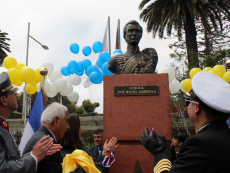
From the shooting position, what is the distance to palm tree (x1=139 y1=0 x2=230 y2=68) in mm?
12076

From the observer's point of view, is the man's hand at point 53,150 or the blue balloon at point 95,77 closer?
the man's hand at point 53,150

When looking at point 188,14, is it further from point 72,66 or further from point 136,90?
point 136,90

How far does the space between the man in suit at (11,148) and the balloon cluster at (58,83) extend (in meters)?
6.79

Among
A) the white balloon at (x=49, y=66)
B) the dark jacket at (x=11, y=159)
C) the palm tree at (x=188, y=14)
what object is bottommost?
the dark jacket at (x=11, y=159)

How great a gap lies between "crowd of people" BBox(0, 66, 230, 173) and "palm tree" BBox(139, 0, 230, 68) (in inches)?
396

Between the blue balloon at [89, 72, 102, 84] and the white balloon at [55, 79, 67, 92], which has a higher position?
the blue balloon at [89, 72, 102, 84]

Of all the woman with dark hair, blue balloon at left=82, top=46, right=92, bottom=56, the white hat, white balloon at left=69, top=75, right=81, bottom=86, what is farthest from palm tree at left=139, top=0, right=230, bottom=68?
the white hat

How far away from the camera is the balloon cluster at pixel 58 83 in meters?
9.07

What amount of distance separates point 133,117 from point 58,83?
6050 mm

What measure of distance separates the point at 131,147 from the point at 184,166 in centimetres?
217

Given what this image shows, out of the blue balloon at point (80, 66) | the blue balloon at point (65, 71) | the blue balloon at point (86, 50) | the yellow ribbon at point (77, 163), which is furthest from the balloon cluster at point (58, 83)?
the yellow ribbon at point (77, 163)

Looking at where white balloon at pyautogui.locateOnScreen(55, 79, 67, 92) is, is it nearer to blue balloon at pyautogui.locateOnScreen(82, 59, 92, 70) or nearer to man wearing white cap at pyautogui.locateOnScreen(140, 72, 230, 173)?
blue balloon at pyautogui.locateOnScreen(82, 59, 92, 70)

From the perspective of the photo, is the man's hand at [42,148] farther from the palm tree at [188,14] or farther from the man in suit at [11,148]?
the palm tree at [188,14]

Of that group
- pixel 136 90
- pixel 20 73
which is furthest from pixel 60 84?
pixel 136 90
